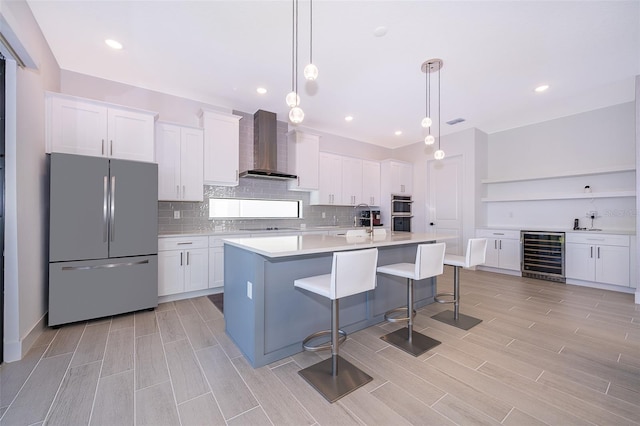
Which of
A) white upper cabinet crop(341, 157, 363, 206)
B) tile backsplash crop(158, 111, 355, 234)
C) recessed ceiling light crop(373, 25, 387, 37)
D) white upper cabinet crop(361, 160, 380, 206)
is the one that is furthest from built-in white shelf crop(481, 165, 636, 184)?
recessed ceiling light crop(373, 25, 387, 37)

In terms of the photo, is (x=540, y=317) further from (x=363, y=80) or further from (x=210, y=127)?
(x=210, y=127)

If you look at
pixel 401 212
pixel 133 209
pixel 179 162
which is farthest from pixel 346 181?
pixel 133 209

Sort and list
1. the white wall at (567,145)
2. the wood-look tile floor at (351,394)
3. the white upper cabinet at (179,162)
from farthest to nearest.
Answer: the white wall at (567,145), the white upper cabinet at (179,162), the wood-look tile floor at (351,394)

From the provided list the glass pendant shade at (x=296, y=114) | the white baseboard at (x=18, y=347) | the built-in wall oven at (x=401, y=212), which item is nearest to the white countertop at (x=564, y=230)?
the built-in wall oven at (x=401, y=212)

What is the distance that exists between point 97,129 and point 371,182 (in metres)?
5.06

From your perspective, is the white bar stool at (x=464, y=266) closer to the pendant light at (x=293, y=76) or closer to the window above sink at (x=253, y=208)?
the pendant light at (x=293, y=76)

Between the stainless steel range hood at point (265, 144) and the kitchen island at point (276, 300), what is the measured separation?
219 cm

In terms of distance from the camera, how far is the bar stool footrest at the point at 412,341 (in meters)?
2.30

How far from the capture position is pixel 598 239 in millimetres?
4133

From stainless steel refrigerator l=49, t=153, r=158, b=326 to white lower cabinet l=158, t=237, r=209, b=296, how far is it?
278mm

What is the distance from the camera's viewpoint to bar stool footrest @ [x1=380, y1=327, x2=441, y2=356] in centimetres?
230

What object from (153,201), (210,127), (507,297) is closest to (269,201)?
(210,127)

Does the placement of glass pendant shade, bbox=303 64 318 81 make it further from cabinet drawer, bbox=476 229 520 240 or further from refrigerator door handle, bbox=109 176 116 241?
cabinet drawer, bbox=476 229 520 240

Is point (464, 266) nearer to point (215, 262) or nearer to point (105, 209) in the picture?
point (215, 262)
